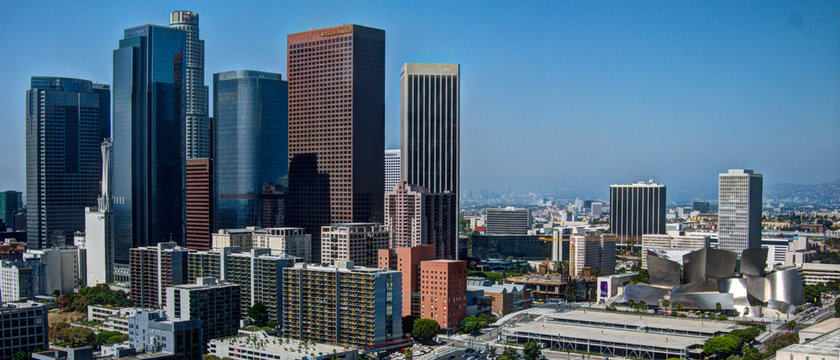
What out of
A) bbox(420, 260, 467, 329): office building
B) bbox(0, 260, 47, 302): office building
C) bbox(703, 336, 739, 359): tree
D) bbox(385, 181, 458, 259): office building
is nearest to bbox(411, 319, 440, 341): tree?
bbox(420, 260, 467, 329): office building

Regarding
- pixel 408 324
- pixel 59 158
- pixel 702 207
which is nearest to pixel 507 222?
pixel 702 207

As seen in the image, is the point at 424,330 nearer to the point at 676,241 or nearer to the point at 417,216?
the point at 417,216

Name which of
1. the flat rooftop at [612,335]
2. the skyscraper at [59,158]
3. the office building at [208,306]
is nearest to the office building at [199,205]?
the skyscraper at [59,158]

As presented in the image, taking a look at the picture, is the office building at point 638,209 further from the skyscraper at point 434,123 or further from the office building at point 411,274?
the office building at point 411,274

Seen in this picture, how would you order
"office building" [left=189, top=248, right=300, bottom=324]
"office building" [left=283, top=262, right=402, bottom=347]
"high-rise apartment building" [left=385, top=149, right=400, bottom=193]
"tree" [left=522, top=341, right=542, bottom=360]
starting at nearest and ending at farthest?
"tree" [left=522, top=341, right=542, bottom=360]
"office building" [left=283, top=262, right=402, bottom=347]
"office building" [left=189, top=248, right=300, bottom=324]
"high-rise apartment building" [left=385, top=149, right=400, bottom=193]

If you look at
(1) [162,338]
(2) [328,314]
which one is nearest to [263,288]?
A: (2) [328,314]

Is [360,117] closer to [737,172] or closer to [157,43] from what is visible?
[157,43]

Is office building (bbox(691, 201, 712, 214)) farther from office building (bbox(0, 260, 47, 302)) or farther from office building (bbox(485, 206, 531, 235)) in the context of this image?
office building (bbox(0, 260, 47, 302))
